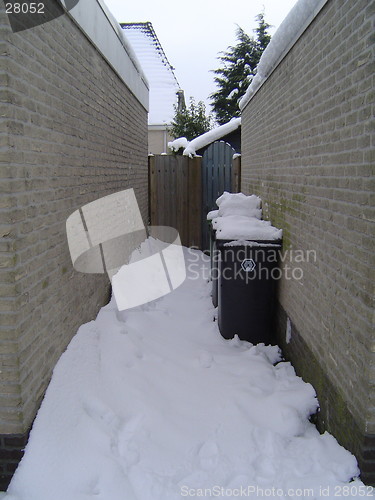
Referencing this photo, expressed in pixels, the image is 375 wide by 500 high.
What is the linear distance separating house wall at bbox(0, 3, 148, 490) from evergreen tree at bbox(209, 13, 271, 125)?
21198 mm

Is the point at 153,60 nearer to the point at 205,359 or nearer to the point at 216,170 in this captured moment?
the point at 216,170

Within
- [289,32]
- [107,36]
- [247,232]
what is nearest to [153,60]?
[107,36]

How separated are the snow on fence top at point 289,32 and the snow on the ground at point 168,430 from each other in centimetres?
282

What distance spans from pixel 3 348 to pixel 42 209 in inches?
34.8

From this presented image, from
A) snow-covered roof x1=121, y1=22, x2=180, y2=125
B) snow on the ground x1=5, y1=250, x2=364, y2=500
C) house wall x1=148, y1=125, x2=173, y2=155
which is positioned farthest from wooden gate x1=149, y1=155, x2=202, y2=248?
snow-covered roof x1=121, y1=22, x2=180, y2=125

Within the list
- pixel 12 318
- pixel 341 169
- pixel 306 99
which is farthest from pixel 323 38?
pixel 12 318

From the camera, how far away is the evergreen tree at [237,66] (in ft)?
79.7

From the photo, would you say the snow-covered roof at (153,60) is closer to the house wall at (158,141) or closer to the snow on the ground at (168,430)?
the house wall at (158,141)

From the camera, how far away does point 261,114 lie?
5.95 metres

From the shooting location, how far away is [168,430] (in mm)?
2873

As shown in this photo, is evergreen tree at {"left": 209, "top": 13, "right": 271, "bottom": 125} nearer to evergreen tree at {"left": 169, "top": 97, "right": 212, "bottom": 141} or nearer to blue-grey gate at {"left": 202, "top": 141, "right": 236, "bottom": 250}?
evergreen tree at {"left": 169, "top": 97, "right": 212, "bottom": 141}

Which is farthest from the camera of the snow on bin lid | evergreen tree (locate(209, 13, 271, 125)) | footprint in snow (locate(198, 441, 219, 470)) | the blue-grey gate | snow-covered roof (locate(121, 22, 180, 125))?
evergreen tree (locate(209, 13, 271, 125))

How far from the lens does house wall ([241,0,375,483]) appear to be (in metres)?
2.31

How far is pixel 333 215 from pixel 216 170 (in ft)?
21.4
